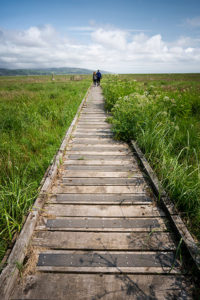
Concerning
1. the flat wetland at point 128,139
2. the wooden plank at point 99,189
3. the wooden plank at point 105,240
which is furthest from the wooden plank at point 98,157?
the wooden plank at point 105,240

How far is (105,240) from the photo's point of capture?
190cm

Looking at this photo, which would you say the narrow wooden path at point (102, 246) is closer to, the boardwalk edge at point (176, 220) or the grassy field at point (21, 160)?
the boardwalk edge at point (176, 220)

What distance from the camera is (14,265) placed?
1.57 meters

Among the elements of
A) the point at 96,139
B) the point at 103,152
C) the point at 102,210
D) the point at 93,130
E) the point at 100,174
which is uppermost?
the point at 93,130

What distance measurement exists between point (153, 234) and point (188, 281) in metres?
0.53

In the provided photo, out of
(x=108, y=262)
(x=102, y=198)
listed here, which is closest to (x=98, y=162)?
(x=102, y=198)

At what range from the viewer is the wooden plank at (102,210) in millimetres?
2260

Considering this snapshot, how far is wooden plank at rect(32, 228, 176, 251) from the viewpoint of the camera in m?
1.83

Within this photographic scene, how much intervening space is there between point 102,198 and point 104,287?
3.84 ft

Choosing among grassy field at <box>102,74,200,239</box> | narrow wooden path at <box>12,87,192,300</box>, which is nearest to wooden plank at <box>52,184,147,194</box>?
narrow wooden path at <box>12,87,192,300</box>

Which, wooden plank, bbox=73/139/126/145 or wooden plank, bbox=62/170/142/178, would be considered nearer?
wooden plank, bbox=62/170/142/178

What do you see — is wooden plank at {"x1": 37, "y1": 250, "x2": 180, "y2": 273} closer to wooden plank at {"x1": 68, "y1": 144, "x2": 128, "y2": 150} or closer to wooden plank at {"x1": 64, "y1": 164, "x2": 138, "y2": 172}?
wooden plank at {"x1": 64, "y1": 164, "x2": 138, "y2": 172}

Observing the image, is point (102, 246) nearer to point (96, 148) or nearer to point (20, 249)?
point (20, 249)

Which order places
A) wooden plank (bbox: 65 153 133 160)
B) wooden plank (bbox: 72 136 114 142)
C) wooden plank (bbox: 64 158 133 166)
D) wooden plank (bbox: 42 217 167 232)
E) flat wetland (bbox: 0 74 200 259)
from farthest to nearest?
wooden plank (bbox: 72 136 114 142), wooden plank (bbox: 65 153 133 160), wooden plank (bbox: 64 158 133 166), flat wetland (bbox: 0 74 200 259), wooden plank (bbox: 42 217 167 232)
